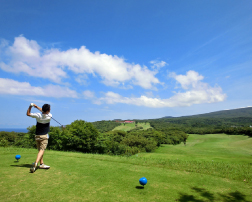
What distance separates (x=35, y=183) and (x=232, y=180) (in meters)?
7.57

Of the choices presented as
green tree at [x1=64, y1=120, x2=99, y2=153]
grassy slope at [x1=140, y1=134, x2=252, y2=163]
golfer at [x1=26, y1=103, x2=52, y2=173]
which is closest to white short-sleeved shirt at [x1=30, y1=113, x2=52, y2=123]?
golfer at [x1=26, y1=103, x2=52, y2=173]

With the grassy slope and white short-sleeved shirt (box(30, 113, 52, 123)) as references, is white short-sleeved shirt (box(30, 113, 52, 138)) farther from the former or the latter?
the grassy slope

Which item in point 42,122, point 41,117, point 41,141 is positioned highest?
point 41,117

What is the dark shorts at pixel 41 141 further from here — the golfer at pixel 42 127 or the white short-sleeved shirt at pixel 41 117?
the white short-sleeved shirt at pixel 41 117

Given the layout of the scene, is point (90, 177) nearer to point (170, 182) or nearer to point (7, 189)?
point (7, 189)

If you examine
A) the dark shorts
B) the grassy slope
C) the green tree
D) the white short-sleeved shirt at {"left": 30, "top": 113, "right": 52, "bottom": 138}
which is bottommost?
the grassy slope

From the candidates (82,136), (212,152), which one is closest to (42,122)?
(82,136)

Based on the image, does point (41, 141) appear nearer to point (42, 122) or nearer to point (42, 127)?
point (42, 127)

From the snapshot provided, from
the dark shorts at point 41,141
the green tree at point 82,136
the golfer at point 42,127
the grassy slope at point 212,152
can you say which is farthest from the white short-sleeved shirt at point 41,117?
the green tree at point 82,136

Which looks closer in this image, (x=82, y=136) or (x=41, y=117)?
(x=41, y=117)

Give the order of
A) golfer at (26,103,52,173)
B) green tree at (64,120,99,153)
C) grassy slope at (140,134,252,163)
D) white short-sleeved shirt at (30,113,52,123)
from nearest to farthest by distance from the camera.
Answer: white short-sleeved shirt at (30,113,52,123) → golfer at (26,103,52,173) → grassy slope at (140,134,252,163) → green tree at (64,120,99,153)

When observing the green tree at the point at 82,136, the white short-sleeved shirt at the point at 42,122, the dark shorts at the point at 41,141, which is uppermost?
the white short-sleeved shirt at the point at 42,122

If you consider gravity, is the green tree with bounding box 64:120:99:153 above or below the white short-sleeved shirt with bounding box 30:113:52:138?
below

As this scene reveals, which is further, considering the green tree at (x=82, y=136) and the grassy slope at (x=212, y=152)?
the green tree at (x=82, y=136)
